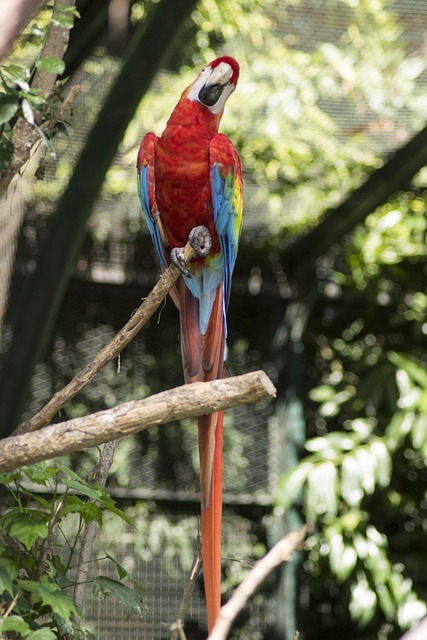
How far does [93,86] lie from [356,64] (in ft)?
1.91

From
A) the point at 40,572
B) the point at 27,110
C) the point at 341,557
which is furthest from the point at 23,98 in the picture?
the point at 341,557

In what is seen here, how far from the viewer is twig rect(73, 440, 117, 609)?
3.59 feet

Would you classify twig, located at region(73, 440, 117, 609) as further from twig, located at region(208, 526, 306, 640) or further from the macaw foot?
twig, located at region(208, 526, 306, 640)

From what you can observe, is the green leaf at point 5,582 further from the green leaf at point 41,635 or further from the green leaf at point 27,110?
the green leaf at point 27,110

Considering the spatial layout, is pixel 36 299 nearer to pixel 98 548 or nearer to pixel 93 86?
pixel 93 86

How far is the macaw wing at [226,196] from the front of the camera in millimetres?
1329

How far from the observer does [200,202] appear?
4.42 ft

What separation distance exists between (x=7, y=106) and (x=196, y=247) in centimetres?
38

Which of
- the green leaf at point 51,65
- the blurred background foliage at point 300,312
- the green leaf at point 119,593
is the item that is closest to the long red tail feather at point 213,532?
the green leaf at point 119,593

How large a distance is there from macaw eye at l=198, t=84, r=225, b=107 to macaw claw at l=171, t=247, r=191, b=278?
227 millimetres

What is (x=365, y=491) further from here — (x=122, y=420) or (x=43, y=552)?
(x=122, y=420)

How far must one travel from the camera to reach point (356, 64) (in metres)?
1.95

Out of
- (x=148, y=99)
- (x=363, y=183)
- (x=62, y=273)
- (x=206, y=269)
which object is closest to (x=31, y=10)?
(x=206, y=269)

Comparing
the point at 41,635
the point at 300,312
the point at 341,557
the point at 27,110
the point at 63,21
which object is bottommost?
the point at 41,635
